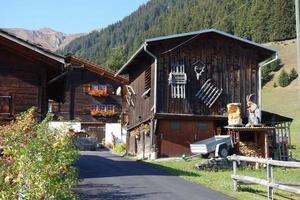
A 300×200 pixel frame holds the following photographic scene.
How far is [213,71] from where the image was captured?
32750 millimetres

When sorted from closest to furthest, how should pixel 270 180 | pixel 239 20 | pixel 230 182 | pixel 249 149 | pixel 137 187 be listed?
pixel 270 180
pixel 137 187
pixel 230 182
pixel 249 149
pixel 239 20

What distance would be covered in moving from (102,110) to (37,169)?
1931 inches

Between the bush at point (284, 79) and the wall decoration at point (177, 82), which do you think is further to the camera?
the bush at point (284, 79)

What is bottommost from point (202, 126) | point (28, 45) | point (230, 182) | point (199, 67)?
point (230, 182)

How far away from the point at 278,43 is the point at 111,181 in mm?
86091

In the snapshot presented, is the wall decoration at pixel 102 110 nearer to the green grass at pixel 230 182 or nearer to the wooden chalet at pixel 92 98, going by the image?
the wooden chalet at pixel 92 98

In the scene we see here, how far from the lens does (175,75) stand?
31672mm

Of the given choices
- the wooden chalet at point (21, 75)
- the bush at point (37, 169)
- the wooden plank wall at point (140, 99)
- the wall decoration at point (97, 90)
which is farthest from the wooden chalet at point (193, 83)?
the wall decoration at point (97, 90)

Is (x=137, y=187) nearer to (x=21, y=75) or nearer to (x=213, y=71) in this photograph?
(x=21, y=75)

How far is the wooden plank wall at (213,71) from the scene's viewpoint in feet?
104

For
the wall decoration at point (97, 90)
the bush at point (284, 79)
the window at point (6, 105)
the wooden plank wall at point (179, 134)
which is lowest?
the wooden plank wall at point (179, 134)

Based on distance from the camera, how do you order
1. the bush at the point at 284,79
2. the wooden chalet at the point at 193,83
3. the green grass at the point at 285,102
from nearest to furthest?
the wooden chalet at the point at 193,83 → the green grass at the point at 285,102 → the bush at the point at 284,79

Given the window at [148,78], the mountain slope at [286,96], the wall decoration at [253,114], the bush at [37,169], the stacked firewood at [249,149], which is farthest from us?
the mountain slope at [286,96]

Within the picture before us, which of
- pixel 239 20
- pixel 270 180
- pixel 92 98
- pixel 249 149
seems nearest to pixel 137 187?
pixel 270 180
